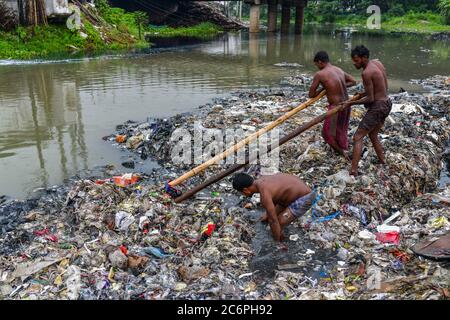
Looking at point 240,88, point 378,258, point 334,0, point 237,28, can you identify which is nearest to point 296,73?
point 240,88

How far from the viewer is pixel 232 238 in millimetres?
4562

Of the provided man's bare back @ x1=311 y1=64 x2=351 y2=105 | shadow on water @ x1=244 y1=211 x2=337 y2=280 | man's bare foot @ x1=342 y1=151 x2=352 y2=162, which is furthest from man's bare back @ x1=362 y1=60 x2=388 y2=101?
shadow on water @ x1=244 y1=211 x2=337 y2=280

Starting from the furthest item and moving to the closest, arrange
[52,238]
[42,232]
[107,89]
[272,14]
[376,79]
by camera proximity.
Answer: [272,14] < [107,89] < [376,79] < [42,232] < [52,238]

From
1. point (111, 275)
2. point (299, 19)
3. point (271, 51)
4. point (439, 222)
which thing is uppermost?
point (299, 19)

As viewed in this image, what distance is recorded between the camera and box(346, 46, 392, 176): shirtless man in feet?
17.7

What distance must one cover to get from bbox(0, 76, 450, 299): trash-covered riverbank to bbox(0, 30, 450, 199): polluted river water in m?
1.05

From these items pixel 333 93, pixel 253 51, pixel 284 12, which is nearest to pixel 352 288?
pixel 333 93

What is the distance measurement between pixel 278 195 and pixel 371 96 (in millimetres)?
2124

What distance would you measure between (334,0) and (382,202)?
5293 centimetres

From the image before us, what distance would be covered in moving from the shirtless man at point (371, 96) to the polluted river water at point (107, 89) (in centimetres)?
330

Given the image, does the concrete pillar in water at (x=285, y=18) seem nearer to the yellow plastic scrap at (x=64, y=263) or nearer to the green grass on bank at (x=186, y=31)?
the green grass on bank at (x=186, y=31)

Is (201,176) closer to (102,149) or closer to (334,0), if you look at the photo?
(102,149)

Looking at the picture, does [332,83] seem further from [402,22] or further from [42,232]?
[402,22]
